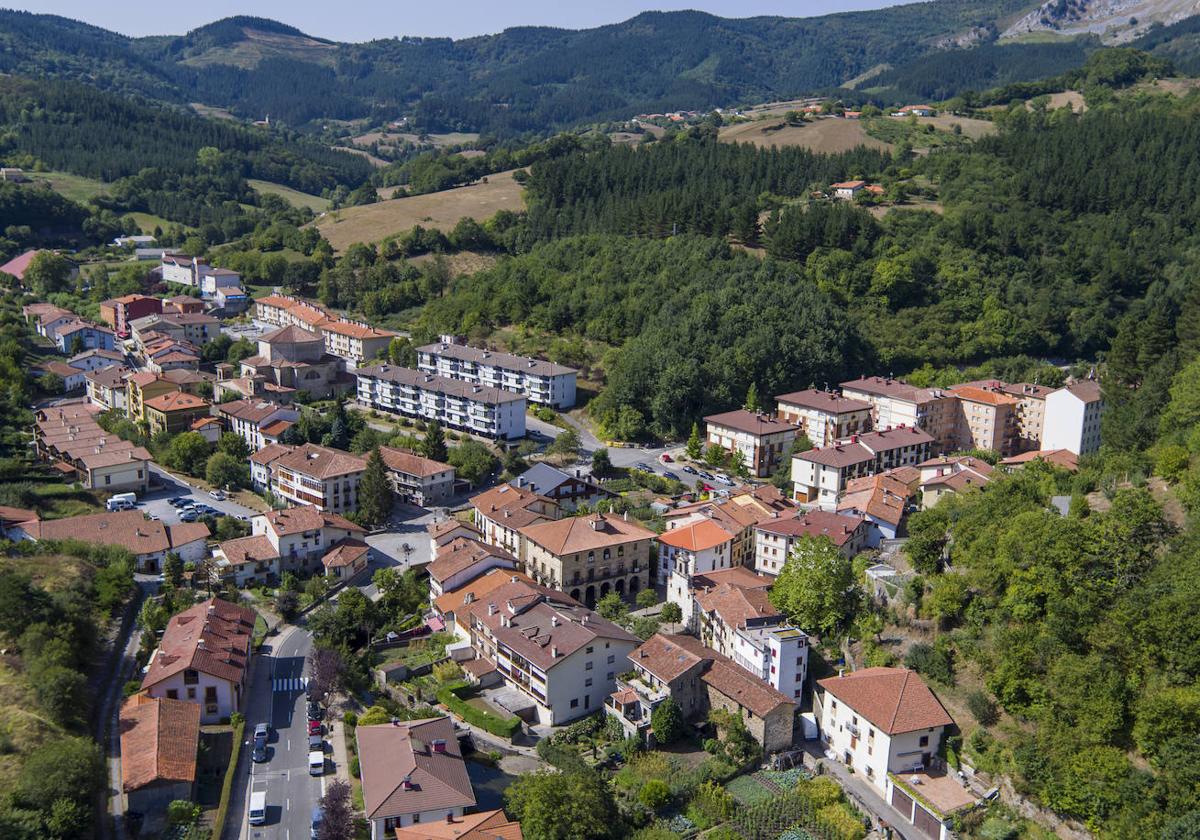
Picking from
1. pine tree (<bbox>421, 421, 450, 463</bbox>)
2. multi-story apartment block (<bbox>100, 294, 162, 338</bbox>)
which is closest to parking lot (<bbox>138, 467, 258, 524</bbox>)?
pine tree (<bbox>421, 421, 450, 463</bbox>)

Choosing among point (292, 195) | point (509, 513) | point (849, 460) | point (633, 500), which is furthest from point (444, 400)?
point (292, 195)

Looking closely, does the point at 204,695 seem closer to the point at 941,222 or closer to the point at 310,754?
the point at 310,754

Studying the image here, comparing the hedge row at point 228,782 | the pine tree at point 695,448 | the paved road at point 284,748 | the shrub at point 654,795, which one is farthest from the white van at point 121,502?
the shrub at point 654,795

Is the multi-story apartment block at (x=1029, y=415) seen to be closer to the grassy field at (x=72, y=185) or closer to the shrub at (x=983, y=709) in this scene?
the shrub at (x=983, y=709)

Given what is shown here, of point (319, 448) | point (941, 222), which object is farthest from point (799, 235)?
point (319, 448)

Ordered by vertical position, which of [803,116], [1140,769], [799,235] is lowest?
[1140,769]

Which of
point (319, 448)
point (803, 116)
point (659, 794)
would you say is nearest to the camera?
point (659, 794)
